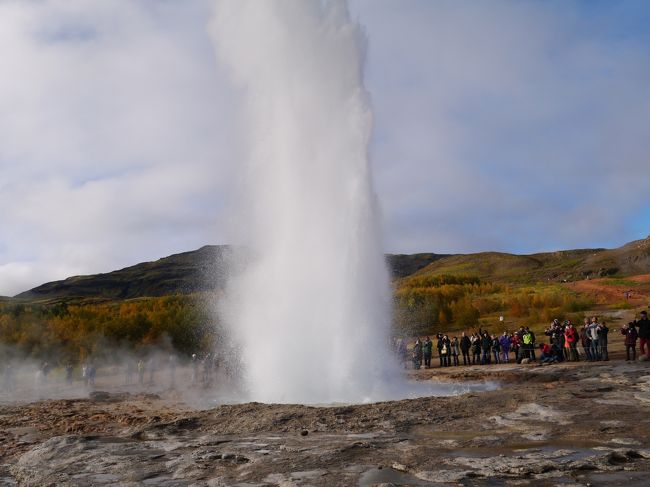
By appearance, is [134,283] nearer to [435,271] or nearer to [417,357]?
[435,271]

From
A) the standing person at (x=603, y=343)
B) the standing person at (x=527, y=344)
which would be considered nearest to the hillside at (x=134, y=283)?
the standing person at (x=527, y=344)

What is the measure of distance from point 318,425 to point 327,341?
505 cm

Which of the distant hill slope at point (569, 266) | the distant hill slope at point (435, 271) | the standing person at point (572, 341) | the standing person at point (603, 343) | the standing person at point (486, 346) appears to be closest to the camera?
the standing person at point (603, 343)

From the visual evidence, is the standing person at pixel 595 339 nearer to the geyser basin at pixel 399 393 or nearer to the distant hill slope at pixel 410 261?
the geyser basin at pixel 399 393

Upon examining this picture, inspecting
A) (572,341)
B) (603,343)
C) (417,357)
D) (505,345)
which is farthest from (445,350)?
(603,343)

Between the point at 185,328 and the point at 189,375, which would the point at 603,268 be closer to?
the point at 185,328

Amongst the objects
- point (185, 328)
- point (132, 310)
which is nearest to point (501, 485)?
point (185, 328)

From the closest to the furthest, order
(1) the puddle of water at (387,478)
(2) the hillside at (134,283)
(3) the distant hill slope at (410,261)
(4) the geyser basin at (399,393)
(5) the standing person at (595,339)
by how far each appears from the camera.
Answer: (1) the puddle of water at (387,478)
(4) the geyser basin at (399,393)
(5) the standing person at (595,339)
(2) the hillside at (134,283)
(3) the distant hill slope at (410,261)

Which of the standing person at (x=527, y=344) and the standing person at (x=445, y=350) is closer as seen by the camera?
the standing person at (x=527, y=344)

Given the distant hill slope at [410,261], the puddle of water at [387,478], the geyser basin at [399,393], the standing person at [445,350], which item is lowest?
the geyser basin at [399,393]

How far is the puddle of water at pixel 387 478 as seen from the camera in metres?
5.34

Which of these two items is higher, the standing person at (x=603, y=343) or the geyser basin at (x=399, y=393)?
the standing person at (x=603, y=343)

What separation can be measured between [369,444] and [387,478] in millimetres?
1453

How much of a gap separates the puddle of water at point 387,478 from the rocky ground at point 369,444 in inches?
0.8
